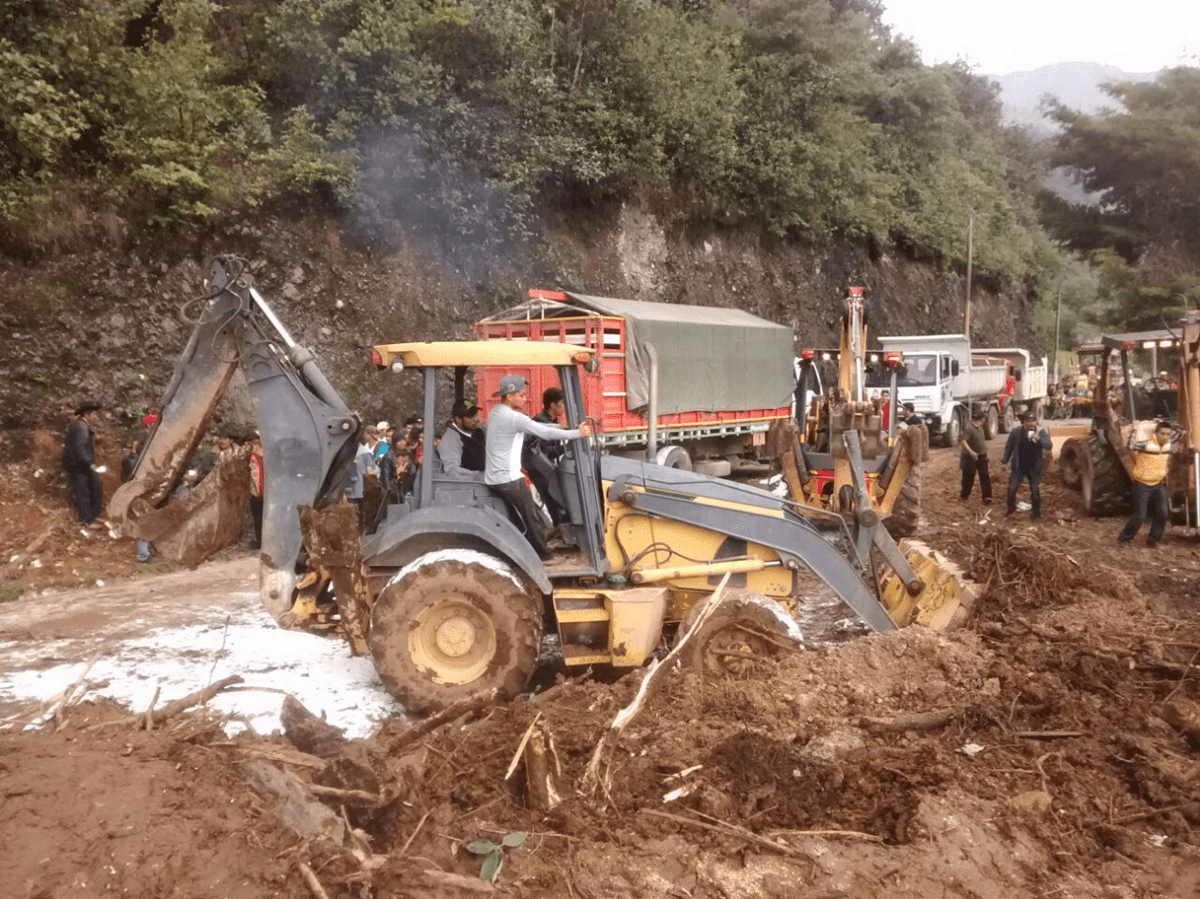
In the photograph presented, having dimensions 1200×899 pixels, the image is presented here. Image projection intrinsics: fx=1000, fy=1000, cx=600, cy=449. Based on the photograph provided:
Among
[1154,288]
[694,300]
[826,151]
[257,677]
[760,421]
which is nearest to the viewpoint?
[257,677]

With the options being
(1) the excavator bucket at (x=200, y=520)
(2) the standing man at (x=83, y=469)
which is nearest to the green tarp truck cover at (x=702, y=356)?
(2) the standing man at (x=83, y=469)

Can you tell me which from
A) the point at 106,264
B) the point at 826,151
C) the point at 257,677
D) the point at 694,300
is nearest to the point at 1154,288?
the point at 826,151

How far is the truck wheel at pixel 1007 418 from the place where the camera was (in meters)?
29.5

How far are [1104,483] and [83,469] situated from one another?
12.9 meters

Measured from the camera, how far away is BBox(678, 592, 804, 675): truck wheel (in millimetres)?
6379

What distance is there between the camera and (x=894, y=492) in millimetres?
11211

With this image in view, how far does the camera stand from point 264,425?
21.7ft

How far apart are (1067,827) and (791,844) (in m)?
1.31

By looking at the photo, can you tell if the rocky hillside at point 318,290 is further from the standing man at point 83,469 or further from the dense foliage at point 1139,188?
the dense foliage at point 1139,188

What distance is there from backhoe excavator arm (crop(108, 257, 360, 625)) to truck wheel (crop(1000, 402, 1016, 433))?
85.7 feet

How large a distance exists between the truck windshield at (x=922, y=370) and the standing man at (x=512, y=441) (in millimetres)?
18237

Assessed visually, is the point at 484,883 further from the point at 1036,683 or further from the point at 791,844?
the point at 1036,683

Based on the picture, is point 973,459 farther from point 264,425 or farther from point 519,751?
point 519,751

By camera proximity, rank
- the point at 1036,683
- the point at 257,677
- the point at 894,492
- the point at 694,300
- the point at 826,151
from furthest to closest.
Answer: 1. the point at 826,151
2. the point at 694,300
3. the point at 894,492
4. the point at 257,677
5. the point at 1036,683
